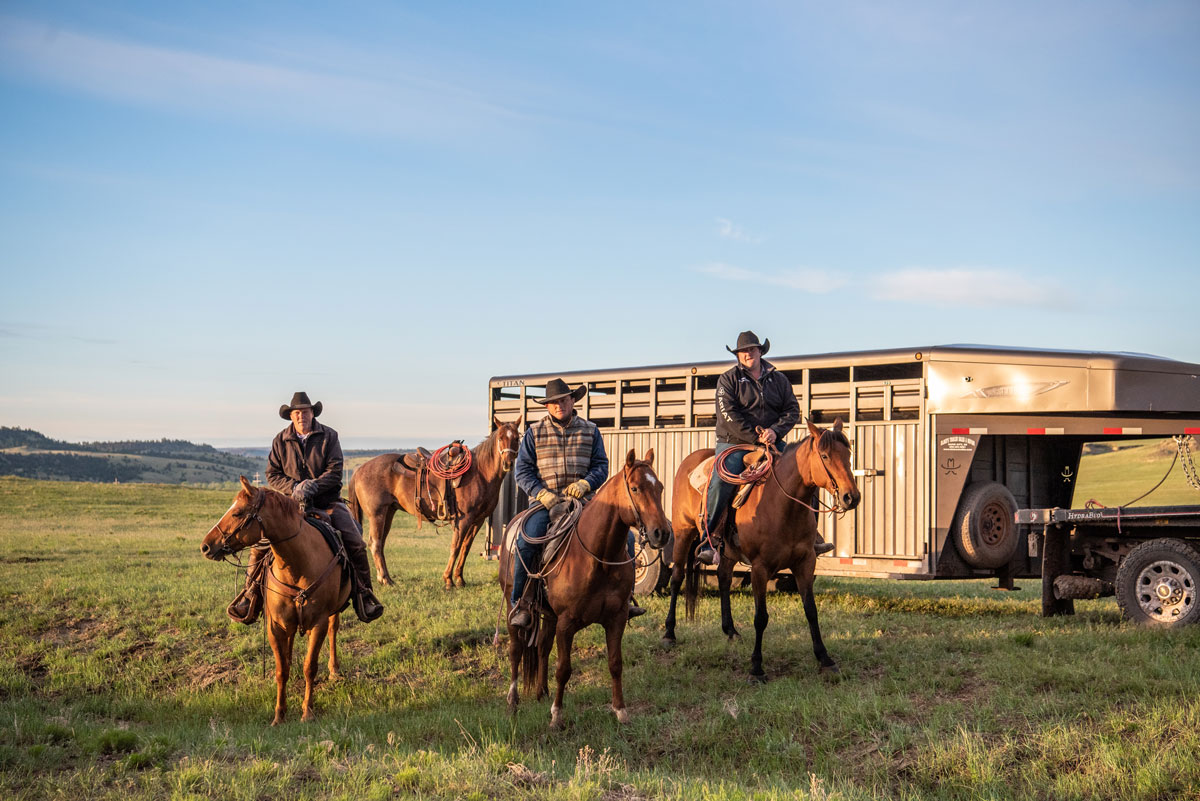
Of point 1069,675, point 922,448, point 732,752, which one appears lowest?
point 732,752

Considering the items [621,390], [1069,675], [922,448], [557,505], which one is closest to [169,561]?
[621,390]

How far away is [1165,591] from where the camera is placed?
32.8 feet

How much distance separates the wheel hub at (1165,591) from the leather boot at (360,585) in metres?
8.13

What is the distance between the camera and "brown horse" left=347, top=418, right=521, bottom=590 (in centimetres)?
1595

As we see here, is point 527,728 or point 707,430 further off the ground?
point 707,430

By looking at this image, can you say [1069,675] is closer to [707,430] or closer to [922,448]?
[922,448]

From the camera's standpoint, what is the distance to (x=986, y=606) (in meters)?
14.3

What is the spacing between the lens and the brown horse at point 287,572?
8.66 meters

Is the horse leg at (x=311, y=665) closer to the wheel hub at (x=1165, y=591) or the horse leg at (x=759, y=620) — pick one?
the horse leg at (x=759, y=620)

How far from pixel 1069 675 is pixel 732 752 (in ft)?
10.2

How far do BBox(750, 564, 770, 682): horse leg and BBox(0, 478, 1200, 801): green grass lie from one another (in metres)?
0.18

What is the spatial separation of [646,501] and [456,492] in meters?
9.37

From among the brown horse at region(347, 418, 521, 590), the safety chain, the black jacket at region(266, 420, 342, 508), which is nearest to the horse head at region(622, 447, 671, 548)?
the black jacket at region(266, 420, 342, 508)

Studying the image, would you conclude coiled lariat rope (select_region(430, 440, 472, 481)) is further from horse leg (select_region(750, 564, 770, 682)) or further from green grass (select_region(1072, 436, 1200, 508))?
green grass (select_region(1072, 436, 1200, 508))
